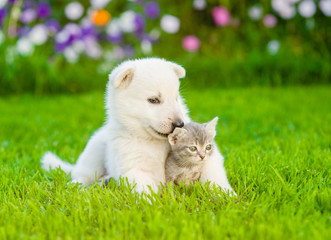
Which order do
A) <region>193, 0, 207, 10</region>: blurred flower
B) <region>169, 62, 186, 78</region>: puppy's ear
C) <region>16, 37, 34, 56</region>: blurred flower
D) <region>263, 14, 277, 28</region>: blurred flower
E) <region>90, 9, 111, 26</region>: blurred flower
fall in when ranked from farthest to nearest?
<region>193, 0, 207, 10</region>: blurred flower, <region>90, 9, 111, 26</region>: blurred flower, <region>263, 14, 277, 28</region>: blurred flower, <region>16, 37, 34, 56</region>: blurred flower, <region>169, 62, 186, 78</region>: puppy's ear

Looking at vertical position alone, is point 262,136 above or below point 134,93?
below

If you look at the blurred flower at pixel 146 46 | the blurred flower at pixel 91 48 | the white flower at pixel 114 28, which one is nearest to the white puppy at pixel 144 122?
the blurred flower at pixel 91 48

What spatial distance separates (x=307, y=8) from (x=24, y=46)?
5840 millimetres

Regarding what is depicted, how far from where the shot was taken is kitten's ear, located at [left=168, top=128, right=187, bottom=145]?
2791 millimetres

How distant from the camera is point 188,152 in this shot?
9.32ft

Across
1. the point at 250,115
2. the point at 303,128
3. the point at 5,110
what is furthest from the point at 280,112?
the point at 5,110

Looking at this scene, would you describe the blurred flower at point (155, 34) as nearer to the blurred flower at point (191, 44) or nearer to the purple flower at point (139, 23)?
the purple flower at point (139, 23)

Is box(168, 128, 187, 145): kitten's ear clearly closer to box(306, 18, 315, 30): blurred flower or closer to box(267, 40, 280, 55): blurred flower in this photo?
box(267, 40, 280, 55): blurred flower

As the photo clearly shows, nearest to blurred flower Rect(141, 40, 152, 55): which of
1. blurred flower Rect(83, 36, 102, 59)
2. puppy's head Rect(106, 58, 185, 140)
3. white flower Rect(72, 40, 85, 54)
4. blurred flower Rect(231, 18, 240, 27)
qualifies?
blurred flower Rect(83, 36, 102, 59)

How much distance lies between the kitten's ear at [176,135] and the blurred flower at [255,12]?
697cm

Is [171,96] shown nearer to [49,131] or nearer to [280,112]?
[49,131]

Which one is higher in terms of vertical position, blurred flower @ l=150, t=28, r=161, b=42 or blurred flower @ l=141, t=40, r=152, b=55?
blurred flower @ l=150, t=28, r=161, b=42

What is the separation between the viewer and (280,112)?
19.0 feet

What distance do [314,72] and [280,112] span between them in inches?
114
